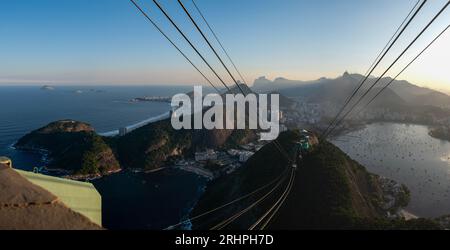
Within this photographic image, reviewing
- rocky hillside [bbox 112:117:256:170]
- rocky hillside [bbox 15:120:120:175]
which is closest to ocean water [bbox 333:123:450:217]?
rocky hillside [bbox 112:117:256:170]

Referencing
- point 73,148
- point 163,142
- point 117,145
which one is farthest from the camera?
point 163,142

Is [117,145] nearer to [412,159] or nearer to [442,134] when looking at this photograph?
[412,159]

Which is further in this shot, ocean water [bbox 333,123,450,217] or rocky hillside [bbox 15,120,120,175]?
rocky hillside [bbox 15,120,120,175]

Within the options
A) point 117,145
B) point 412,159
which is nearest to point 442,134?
point 412,159

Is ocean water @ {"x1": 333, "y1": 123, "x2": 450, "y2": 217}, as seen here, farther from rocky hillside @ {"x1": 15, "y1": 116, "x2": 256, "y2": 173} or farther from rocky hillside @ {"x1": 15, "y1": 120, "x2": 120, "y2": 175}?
rocky hillside @ {"x1": 15, "y1": 120, "x2": 120, "y2": 175}
